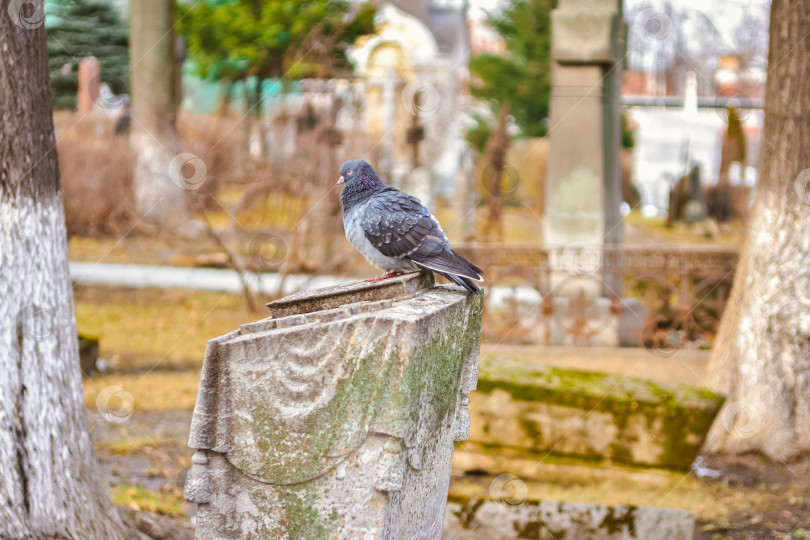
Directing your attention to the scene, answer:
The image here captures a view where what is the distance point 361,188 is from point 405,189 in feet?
33.4

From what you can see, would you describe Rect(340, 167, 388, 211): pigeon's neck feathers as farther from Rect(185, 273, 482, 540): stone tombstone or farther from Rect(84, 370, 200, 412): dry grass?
Rect(84, 370, 200, 412): dry grass

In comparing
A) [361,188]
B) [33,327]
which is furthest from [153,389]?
[361,188]

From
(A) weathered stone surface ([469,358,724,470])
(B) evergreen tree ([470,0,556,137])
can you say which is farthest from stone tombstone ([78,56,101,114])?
(A) weathered stone surface ([469,358,724,470])

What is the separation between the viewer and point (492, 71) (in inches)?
857

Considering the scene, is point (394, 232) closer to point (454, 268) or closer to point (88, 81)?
point (454, 268)

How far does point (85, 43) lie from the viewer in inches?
846

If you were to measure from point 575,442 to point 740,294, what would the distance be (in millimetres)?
2175

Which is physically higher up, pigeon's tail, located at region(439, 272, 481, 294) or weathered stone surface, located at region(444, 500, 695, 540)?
pigeon's tail, located at region(439, 272, 481, 294)

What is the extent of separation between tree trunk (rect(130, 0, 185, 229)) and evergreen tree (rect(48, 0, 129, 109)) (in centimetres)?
554

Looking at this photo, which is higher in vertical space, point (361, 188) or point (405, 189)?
point (361, 188)

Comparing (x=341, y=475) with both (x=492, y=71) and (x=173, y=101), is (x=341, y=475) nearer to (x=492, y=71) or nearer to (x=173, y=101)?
(x=173, y=101)

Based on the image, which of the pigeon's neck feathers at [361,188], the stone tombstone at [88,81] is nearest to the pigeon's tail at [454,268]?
the pigeon's neck feathers at [361,188]

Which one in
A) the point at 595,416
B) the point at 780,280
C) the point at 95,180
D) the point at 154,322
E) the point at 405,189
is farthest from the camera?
the point at 95,180

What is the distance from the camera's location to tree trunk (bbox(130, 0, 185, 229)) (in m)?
15.5
